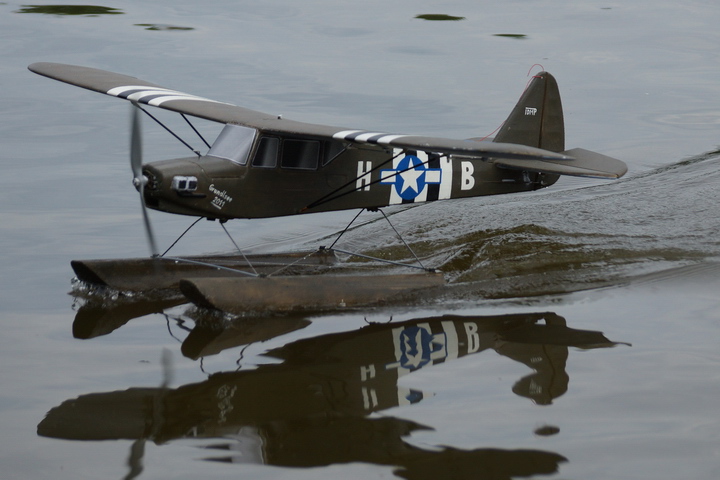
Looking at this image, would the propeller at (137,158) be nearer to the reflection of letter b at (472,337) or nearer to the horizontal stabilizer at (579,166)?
the reflection of letter b at (472,337)

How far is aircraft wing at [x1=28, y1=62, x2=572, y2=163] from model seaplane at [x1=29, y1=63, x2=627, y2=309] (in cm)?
1

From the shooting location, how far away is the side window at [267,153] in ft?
34.2

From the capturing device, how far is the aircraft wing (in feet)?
29.5

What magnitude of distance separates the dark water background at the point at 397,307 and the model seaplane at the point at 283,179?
43cm

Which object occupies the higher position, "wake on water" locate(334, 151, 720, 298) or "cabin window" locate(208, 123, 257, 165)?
"cabin window" locate(208, 123, 257, 165)

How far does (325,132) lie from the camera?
32.8 ft

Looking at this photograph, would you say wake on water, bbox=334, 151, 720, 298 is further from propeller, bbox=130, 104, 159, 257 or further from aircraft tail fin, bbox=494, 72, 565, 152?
propeller, bbox=130, 104, 159, 257

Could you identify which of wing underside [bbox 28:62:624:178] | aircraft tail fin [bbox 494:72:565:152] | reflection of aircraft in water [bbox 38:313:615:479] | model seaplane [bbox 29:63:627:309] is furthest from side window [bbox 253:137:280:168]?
aircraft tail fin [bbox 494:72:565:152]

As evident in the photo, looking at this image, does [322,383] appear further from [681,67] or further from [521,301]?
A: [681,67]

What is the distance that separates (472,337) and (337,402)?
2068 millimetres

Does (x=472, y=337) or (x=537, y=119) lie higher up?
(x=537, y=119)

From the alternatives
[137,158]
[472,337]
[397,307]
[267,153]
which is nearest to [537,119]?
[397,307]

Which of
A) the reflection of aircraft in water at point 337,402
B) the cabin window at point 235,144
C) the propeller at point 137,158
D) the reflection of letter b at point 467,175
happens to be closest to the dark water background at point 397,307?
the reflection of aircraft in water at point 337,402

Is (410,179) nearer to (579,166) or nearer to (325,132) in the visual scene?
(325,132)
